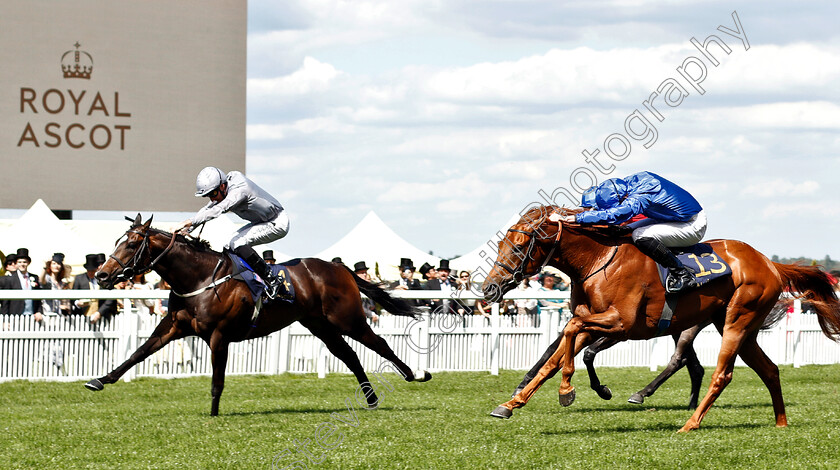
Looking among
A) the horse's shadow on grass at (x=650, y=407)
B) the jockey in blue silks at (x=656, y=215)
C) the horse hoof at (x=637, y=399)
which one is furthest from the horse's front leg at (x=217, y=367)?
the horse hoof at (x=637, y=399)

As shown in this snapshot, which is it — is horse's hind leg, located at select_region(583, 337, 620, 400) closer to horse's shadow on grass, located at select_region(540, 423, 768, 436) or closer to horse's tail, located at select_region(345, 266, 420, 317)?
horse's shadow on grass, located at select_region(540, 423, 768, 436)

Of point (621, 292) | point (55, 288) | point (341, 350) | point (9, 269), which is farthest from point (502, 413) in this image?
point (9, 269)

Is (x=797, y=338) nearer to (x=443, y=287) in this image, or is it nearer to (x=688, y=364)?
(x=443, y=287)

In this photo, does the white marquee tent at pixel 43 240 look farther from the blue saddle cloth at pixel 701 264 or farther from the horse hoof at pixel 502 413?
the horse hoof at pixel 502 413

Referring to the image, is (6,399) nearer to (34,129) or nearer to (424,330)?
(424,330)

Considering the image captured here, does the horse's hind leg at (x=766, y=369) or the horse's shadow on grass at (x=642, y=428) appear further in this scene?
the horse's hind leg at (x=766, y=369)

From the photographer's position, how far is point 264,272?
31.0 ft

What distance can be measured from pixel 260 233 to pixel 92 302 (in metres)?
4.85

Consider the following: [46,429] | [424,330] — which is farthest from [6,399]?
[424,330]

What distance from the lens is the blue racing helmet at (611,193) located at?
7.91m

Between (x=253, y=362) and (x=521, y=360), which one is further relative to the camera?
(x=521, y=360)

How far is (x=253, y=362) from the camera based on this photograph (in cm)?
1351

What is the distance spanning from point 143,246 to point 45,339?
161 inches

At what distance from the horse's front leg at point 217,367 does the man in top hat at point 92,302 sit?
11.5 feet
